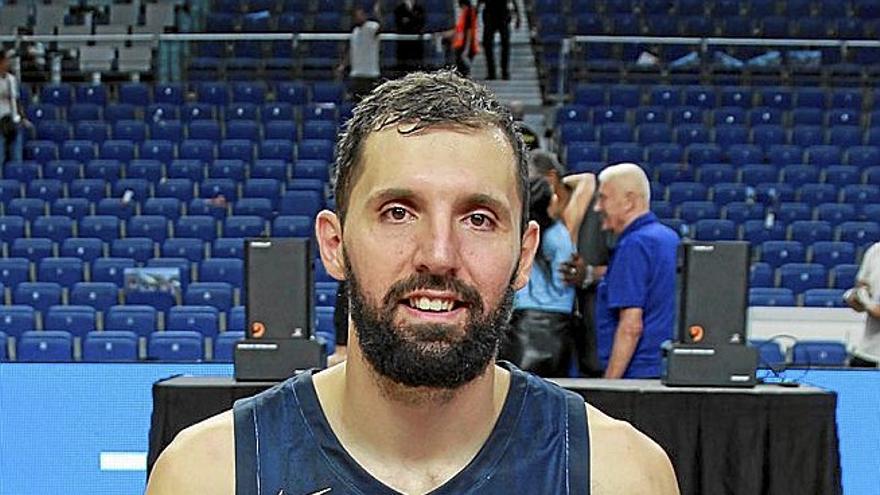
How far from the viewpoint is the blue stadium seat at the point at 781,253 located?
10.1 meters

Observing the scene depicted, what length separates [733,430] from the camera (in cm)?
397

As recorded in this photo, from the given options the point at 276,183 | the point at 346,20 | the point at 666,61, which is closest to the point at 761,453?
the point at 276,183

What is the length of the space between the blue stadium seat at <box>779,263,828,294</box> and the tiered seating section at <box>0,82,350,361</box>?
348 centimetres

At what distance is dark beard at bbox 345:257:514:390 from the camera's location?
1.26 meters

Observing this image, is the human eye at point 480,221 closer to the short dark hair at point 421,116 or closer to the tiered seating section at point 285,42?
the short dark hair at point 421,116

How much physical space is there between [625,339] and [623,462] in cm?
307

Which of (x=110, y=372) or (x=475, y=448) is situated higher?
(x=475, y=448)

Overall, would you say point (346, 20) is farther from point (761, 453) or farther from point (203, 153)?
point (761, 453)

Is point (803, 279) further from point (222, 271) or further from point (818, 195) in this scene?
point (222, 271)

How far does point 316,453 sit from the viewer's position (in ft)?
4.50

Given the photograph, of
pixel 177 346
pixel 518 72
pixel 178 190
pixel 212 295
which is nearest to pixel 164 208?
pixel 178 190

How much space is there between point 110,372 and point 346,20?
35.6 feet

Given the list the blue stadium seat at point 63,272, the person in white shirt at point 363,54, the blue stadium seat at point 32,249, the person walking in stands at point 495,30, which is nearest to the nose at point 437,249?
the blue stadium seat at point 63,272

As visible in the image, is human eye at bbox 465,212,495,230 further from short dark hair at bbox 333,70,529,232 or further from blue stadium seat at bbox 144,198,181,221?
blue stadium seat at bbox 144,198,181,221
